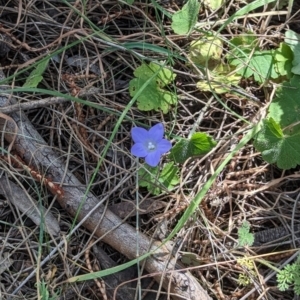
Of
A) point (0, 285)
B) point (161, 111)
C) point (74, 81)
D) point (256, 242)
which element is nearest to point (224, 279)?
point (256, 242)

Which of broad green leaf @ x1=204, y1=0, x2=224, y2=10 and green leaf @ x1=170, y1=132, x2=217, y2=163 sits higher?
broad green leaf @ x1=204, y1=0, x2=224, y2=10

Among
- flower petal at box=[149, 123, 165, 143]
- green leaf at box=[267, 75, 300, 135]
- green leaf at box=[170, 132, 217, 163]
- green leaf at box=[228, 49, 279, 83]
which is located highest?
green leaf at box=[228, 49, 279, 83]

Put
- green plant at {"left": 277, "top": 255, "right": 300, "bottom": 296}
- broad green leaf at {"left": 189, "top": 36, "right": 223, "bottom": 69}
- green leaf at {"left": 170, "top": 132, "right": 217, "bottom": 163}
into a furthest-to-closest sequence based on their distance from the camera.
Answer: broad green leaf at {"left": 189, "top": 36, "right": 223, "bottom": 69}, green leaf at {"left": 170, "top": 132, "right": 217, "bottom": 163}, green plant at {"left": 277, "top": 255, "right": 300, "bottom": 296}

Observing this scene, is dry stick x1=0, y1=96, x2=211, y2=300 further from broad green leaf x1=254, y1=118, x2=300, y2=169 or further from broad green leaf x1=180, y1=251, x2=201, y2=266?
Result: broad green leaf x1=254, y1=118, x2=300, y2=169

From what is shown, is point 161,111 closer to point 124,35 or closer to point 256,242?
point 124,35

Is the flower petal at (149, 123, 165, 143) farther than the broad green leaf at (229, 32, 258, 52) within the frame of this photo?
No

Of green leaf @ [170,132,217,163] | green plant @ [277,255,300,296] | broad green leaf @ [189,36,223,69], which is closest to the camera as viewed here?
green plant @ [277,255,300,296]

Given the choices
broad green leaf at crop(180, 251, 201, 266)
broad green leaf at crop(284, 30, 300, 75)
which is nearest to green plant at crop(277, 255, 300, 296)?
broad green leaf at crop(180, 251, 201, 266)
